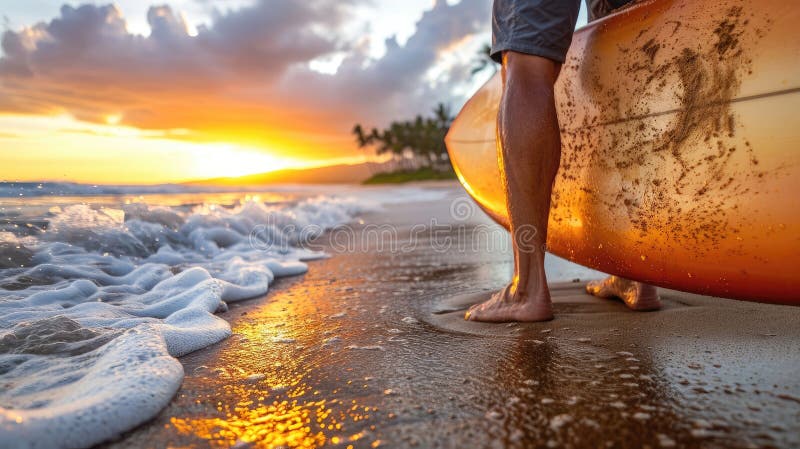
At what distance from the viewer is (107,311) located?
184cm

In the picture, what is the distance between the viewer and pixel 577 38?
1.89 metres

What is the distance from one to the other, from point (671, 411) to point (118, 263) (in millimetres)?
2865

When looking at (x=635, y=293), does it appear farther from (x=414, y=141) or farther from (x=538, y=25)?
(x=414, y=141)

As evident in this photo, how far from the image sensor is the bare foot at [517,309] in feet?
5.40

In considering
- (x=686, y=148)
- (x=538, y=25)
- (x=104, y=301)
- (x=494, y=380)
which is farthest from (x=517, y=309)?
(x=104, y=301)

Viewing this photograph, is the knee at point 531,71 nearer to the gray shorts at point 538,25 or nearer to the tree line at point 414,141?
the gray shorts at point 538,25

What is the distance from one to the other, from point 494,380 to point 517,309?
58 cm

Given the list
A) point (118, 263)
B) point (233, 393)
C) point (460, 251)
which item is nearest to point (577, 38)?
point (233, 393)

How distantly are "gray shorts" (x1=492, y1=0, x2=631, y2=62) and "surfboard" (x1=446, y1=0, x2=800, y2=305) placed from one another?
0.70 ft

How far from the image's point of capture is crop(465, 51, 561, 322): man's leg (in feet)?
5.41

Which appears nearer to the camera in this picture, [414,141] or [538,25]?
[538,25]

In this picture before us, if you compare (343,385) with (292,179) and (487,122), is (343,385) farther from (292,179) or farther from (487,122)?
(292,179)

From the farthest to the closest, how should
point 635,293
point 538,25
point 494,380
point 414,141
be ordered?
point 414,141
point 635,293
point 538,25
point 494,380

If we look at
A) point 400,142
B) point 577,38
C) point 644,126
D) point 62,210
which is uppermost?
point 400,142
